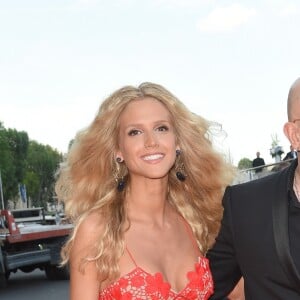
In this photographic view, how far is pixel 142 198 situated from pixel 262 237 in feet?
3.29

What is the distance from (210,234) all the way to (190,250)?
0.17 meters

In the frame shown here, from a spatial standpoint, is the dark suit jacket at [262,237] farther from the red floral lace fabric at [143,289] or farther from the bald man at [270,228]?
the red floral lace fabric at [143,289]

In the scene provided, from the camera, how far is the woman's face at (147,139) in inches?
135

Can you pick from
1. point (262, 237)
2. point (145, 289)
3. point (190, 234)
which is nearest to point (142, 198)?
point (190, 234)

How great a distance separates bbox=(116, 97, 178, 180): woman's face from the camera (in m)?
3.43

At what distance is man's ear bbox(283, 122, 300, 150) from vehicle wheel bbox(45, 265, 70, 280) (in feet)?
36.9

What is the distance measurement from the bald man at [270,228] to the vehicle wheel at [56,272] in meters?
10.8

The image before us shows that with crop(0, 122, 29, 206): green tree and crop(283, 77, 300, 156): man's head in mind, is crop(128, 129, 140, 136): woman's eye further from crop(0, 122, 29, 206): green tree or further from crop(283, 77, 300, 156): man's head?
crop(0, 122, 29, 206): green tree

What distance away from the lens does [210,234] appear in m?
3.73

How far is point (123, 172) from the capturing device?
372 cm

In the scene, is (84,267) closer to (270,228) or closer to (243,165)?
(270,228)

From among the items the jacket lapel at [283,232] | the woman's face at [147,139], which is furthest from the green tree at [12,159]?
the jacket lapel at [283,232]

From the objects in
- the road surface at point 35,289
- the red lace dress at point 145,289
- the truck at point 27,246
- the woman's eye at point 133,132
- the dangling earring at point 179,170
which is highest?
the woman's eye at point 133,132

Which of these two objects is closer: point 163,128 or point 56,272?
point 163,128
